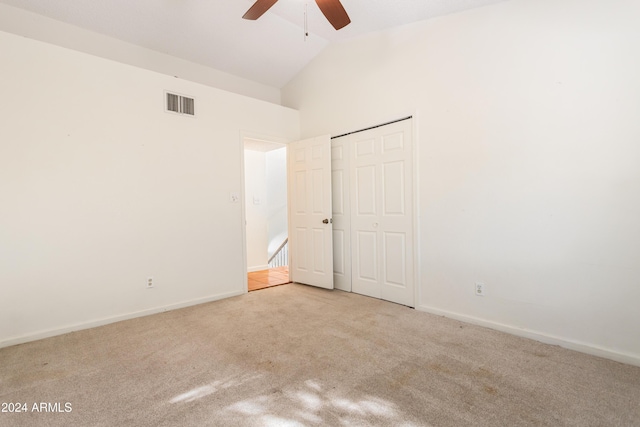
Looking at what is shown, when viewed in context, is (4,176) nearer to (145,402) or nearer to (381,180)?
(145,402)

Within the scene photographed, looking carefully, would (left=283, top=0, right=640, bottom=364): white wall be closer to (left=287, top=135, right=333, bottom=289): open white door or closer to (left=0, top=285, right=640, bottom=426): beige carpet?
(left=0, top=285, right=640, bottom=426): beige carpet

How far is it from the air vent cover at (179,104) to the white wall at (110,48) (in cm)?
75

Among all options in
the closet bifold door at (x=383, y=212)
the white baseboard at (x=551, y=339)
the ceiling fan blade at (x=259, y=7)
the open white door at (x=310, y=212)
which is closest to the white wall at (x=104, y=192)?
the open white door at (x=310, y=212)

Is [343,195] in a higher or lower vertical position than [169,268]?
higher

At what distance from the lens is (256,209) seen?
571 centimetres

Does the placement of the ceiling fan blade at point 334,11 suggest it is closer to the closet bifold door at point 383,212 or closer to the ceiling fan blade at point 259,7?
the ceiling fan blade at point 259,7

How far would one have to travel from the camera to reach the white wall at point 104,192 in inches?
102

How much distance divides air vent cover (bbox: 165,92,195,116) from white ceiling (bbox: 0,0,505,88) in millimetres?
826

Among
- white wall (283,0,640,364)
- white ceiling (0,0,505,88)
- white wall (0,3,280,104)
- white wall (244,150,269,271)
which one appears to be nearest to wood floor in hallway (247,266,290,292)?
white wall (244,150,269,271)

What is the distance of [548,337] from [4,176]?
4.77m

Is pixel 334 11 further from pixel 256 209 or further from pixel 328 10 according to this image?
pixel 256 209

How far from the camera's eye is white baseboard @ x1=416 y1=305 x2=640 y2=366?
2.12 m

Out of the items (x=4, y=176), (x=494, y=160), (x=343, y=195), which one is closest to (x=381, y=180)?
(x=343, y=195)

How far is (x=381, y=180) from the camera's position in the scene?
362 centimetres
